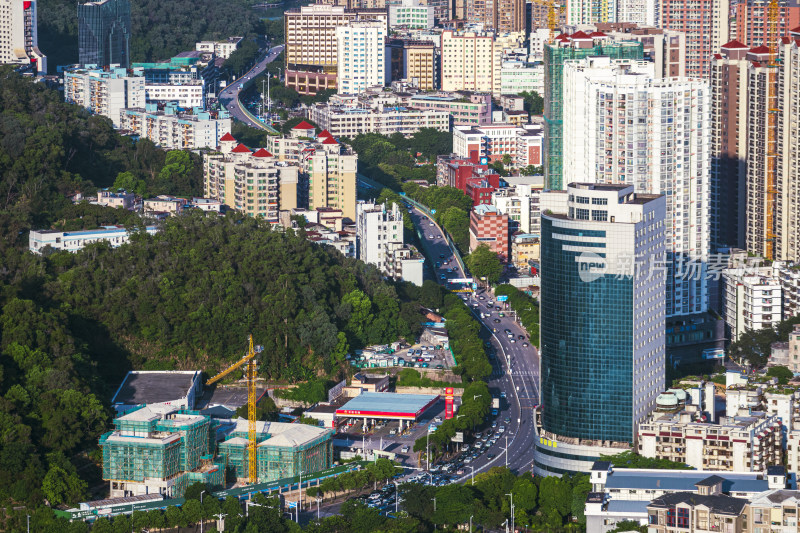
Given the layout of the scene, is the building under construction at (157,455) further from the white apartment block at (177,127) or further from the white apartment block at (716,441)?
the white apartment block at (177,127)

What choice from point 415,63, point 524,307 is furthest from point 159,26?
point 524,307

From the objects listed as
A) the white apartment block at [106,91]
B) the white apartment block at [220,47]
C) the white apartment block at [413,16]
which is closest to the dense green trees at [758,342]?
the white apartment block at [106,91]

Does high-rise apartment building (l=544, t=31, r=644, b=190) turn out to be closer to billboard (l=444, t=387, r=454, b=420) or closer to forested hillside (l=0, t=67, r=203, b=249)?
billboard (l=444, t=387, r=454, b=420)

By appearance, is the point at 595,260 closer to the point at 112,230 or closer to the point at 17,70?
the point at 112,230

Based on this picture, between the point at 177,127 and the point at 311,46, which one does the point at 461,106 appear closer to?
the point at 311,46

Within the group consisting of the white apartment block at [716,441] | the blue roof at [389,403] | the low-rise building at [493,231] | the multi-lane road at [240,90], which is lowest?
the blue roof at [389,403]

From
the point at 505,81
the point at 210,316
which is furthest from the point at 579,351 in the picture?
the point at 505,81

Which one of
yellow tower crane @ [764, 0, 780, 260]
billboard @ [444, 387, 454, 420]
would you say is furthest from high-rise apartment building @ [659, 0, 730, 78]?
billboard @ [444, 387, 454, 420]
